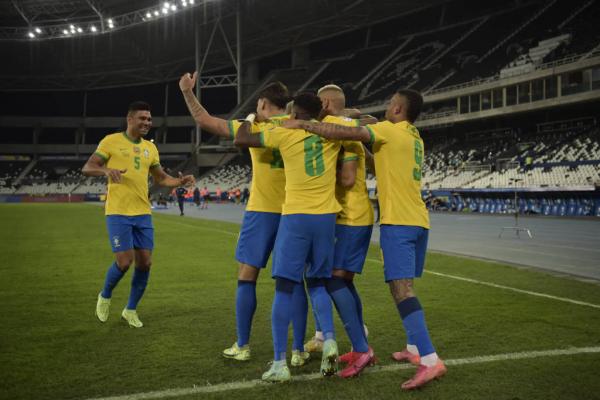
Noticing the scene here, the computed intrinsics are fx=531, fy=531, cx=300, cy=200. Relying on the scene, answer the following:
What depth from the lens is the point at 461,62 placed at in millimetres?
42844

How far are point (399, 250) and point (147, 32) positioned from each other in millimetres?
55160

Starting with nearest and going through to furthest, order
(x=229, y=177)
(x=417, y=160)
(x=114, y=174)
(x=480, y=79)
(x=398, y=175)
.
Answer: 1. (x=398, y=175)
2. (x=417, y=160)
3. (x=114, y=174)
4. (x=480, y=79)
5. (x=229, y=177)

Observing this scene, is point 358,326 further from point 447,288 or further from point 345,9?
point 345,9

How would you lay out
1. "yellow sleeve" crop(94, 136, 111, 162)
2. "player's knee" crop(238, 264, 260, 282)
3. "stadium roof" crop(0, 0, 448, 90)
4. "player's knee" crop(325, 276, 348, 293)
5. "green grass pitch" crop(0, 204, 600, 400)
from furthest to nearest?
1. "stadium roof" crop(0, 0, 448, 90)
2. "yellow sleeve" crop(94, 136, 111, 162)
3. "player's knee" crop(238, 264, 260, 282)
4. "player's knee" crop(325, 276, 348, 293)
5. "green grass pitch" crop(0, 204, 600, 400)

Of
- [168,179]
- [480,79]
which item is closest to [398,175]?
[168,179]

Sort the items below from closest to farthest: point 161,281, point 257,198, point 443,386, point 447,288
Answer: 1. point 443,386
2. point 257,198
3. point 447,288
4. point 161,281

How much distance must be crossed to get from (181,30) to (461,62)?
27279mm

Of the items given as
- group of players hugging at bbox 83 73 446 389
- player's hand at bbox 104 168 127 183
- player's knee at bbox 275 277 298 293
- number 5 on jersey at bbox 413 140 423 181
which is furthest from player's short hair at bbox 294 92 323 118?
player's hand at bbox 104 168 127 183

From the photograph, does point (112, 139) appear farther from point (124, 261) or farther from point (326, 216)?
point (326, 216)

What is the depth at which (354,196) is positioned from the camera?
4.45m

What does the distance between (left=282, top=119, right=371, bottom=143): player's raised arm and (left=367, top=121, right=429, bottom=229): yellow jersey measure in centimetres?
23

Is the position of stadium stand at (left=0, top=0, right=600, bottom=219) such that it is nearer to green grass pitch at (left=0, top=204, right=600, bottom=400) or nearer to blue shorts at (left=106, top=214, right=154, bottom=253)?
green grass pitch at (left=0, top=204, right=600, bottom=400)

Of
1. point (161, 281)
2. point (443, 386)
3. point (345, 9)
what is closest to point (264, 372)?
point (443, 386)

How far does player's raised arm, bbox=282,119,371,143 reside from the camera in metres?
3.94
